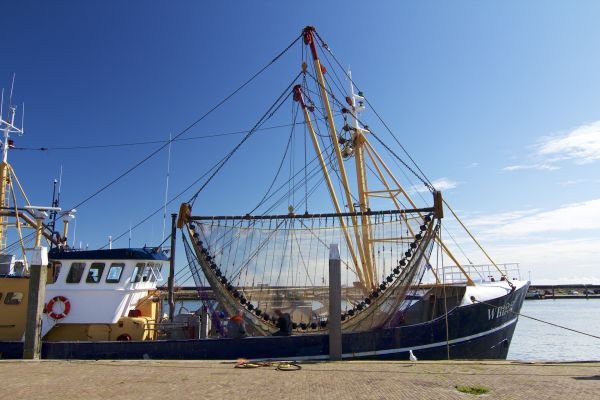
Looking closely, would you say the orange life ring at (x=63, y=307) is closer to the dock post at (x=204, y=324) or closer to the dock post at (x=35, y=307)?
the dock post at (x=35, y=307)

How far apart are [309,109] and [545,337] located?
27283 mm

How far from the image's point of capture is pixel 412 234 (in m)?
13.4

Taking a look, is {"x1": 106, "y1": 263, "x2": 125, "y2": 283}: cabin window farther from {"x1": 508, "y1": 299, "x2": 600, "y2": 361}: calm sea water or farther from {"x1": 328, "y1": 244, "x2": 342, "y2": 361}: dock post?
{"x1": 508, "y1": 299, "x2": 600, "y2": 361}: calm sea water

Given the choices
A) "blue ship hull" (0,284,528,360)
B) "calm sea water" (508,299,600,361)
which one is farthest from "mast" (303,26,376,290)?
"calm sea water" (508,299,600,361)

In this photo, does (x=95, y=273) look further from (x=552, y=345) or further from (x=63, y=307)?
(x=552, y=345)

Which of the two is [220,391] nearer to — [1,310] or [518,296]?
[1,310]

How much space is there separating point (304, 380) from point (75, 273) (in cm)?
965

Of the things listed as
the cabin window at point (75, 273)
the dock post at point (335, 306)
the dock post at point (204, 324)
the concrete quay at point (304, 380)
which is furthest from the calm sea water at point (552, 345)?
the concrete quay at point (304, 380)

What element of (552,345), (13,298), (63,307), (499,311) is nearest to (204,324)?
(63,307)

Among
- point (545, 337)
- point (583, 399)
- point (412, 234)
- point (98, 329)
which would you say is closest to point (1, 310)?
point (98, 329)

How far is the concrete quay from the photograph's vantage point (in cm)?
735

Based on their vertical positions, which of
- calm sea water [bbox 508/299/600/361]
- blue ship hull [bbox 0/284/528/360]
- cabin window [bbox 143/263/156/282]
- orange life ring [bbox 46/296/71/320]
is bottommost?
calm sea water [bbox 508/299/600/361]

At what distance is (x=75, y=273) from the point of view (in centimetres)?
1474

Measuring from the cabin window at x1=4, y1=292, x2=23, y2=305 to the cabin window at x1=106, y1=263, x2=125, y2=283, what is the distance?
276cm
